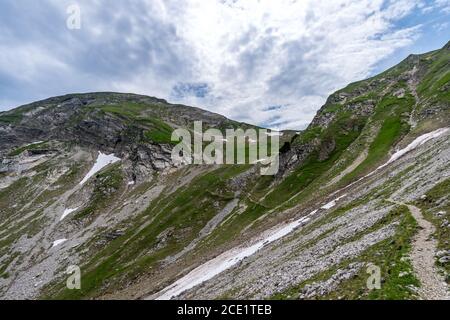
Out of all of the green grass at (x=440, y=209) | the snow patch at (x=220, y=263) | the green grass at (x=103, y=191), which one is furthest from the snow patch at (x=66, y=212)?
the green grass at (x=440, y=209)

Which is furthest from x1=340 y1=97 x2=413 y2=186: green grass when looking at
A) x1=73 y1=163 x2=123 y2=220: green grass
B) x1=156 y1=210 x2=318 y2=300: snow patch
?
x1=73 y1=163 x2=123 y2=220: green grass

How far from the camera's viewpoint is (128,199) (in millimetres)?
163750

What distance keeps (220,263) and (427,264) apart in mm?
46888

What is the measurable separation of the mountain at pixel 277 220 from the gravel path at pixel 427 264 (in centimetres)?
11

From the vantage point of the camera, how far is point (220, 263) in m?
66.0

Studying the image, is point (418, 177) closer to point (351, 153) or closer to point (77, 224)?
point (351, 153)

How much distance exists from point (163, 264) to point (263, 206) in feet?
120

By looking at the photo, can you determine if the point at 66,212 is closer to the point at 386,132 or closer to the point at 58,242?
the point at 58,242

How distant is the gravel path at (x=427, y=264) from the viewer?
20.4 meters

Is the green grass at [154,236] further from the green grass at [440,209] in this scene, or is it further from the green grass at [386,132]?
the green grass at [440,209]

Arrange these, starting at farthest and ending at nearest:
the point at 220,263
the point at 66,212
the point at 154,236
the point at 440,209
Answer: the point at 66,212 < the point at 154,236 < the point at 220,263 < the point at 440,209

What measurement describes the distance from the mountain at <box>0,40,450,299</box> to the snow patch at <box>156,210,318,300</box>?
477mm

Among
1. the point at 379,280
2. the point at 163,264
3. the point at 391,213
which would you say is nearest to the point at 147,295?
the point at 163,264

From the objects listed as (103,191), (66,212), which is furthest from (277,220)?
(66,212)
